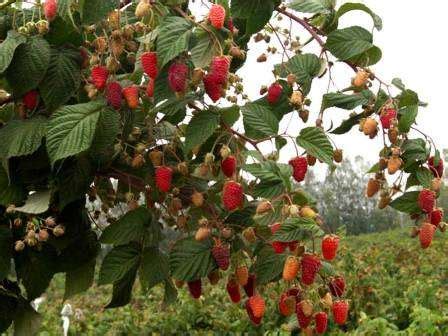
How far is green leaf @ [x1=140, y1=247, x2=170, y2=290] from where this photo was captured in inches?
60.1

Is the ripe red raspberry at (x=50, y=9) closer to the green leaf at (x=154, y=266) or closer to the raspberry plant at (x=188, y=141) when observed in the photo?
the raspberry plant at (x=188, y=141)

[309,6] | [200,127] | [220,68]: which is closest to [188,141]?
[200,127]

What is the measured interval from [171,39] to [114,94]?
0.19 meters

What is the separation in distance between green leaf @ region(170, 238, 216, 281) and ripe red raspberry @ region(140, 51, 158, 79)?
38cm

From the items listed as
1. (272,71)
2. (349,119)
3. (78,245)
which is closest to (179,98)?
(272,71)

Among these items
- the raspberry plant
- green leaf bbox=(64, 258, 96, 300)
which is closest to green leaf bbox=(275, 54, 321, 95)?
the raspberry plant

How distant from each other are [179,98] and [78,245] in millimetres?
576

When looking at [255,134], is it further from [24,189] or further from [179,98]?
[24,189]

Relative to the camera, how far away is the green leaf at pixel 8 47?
1340 mm

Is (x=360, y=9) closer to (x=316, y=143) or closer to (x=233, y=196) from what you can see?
(x=316, y=143)

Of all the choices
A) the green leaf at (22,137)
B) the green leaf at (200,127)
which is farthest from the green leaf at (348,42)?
the green leaf at (22,137)

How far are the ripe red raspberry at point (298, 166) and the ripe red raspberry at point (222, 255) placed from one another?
21 centimetres

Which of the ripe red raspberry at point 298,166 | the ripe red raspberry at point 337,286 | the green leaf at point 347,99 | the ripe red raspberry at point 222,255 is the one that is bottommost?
the ripe red raspberry at point 222,255

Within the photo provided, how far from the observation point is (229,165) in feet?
4.63
